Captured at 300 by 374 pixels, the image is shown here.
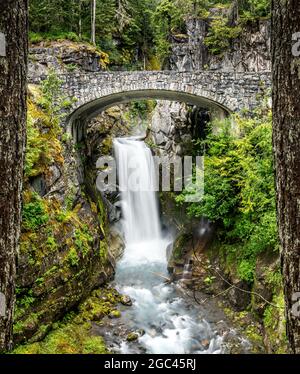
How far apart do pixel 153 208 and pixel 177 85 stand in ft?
22.7

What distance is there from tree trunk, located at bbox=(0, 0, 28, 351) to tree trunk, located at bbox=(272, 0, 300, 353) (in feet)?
5.27

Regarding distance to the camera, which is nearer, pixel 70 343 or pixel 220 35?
pixel 70 343

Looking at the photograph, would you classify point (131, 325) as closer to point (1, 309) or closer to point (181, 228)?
point (181, 228)

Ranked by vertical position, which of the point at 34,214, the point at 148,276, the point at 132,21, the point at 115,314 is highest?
the point at 132,21

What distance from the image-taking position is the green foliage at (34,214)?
345 inches

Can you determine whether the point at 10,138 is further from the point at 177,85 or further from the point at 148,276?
the point at 177,85

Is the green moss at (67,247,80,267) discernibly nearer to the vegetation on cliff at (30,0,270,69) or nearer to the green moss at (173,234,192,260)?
the green moss at (173,234,192,260)

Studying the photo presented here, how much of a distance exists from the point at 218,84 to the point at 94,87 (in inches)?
193

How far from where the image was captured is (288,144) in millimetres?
2104

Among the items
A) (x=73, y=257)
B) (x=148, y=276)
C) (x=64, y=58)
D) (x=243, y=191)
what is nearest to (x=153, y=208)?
(x=148, y=276)

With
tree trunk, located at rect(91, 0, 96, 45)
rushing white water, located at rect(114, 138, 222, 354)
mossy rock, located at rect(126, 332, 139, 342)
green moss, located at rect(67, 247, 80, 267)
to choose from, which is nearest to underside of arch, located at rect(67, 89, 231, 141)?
rushing white water, located at rect(114, 138, 222, 354)

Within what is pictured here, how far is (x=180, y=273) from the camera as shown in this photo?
13391 millimetres

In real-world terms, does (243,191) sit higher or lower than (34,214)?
higher

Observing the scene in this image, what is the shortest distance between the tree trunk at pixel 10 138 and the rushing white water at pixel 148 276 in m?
1.63
